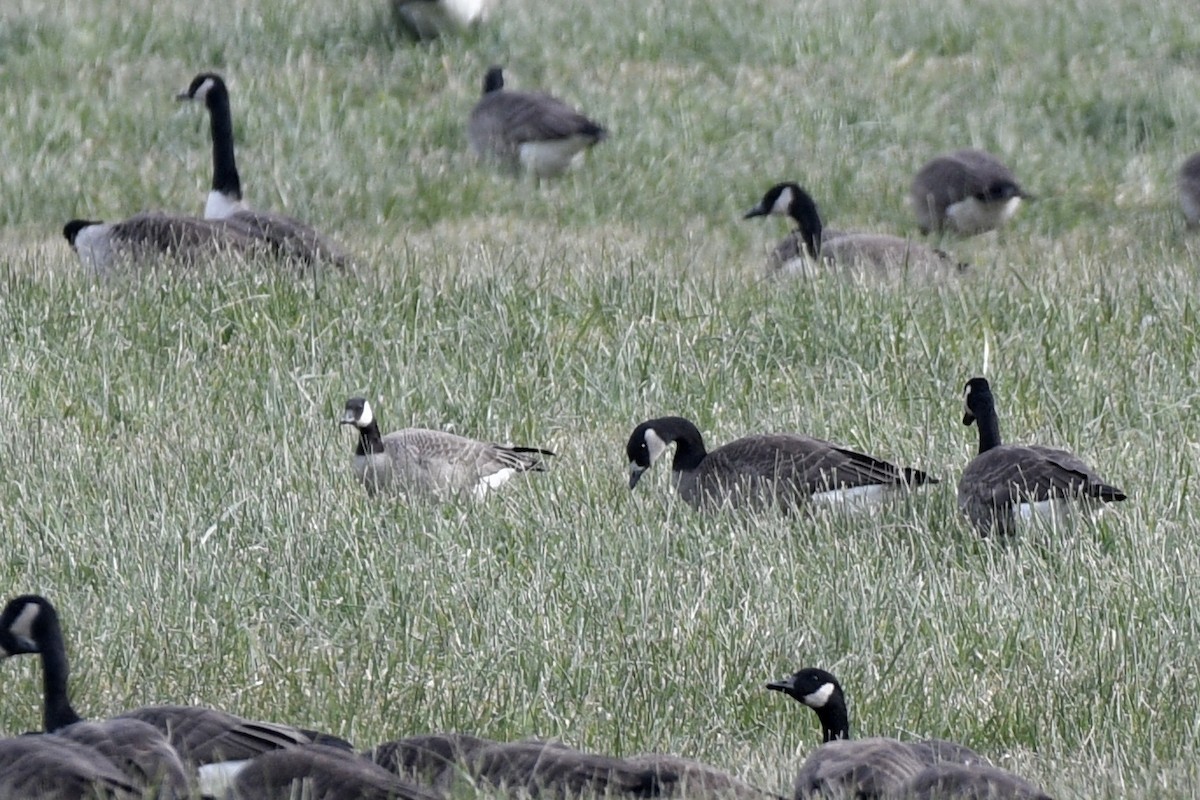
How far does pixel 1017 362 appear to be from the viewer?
872 centimetres

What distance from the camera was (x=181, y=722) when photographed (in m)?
4.57

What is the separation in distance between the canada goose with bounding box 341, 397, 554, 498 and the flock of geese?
254cm

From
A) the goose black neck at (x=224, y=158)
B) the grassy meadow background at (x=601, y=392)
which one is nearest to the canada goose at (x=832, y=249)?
the grassy meadow background at (x=601, y=392)

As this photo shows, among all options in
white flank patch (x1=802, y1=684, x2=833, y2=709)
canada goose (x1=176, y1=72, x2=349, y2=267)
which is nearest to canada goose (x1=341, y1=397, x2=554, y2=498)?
white flank patch (x1=802, y1=684, x2=833, y2=709)

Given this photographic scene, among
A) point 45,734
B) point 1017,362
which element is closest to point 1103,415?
point 1017,362

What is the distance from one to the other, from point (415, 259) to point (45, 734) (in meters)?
6.36

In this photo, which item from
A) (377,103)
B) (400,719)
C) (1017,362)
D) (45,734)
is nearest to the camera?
(45,734)

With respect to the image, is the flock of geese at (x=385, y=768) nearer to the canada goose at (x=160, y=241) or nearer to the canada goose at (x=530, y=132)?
the canada goose at (x=160, y=241)

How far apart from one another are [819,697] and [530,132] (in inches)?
400

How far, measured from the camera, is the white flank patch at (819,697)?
16.2 ft

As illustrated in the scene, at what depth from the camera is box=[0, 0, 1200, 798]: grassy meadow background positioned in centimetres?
540

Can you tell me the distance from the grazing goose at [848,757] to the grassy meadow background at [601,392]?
183 millimetres

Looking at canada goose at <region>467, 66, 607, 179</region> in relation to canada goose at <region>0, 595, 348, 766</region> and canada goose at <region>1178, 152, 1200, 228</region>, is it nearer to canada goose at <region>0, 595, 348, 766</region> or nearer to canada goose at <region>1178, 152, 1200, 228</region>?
canada goose at <region>1178, 152, 1200, 228</region>

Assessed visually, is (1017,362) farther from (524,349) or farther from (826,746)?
(826,746)
